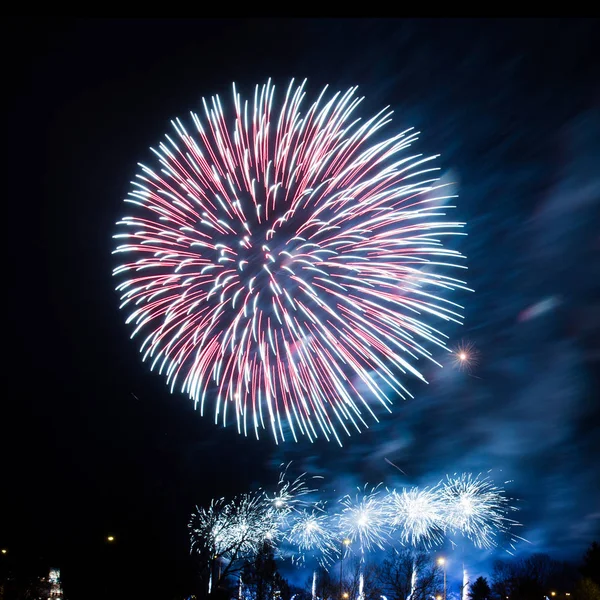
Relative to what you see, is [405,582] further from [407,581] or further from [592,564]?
[592,564]

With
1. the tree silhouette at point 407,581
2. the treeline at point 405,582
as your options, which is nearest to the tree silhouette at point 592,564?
the treeline at point 405,582

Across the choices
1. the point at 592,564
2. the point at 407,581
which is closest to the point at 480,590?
the point at 592,564

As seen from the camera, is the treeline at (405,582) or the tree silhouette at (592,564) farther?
the tree silhouette at (592,564)

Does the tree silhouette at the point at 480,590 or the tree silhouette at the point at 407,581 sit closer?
the tree silhouette at the point at 407,581

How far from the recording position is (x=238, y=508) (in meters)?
38.2

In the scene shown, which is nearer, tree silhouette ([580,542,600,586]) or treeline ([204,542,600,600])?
treeline ([204,542,600,600])

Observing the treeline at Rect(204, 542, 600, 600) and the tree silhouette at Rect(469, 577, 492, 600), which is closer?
the treeline at Rect(204, 542, 600, 600)

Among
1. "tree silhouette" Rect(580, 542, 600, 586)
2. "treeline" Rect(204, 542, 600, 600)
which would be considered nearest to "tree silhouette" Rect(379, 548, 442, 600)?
"treeline" Rect(204, 542, 600, 600)

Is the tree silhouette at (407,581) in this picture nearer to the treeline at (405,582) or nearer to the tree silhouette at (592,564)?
the treeline at (405,582)

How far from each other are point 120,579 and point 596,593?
49562 mm

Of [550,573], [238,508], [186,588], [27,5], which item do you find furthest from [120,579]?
[550,573]

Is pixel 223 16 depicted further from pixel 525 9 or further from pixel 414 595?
pixel 414 595

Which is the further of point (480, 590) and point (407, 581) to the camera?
point (480, 590)

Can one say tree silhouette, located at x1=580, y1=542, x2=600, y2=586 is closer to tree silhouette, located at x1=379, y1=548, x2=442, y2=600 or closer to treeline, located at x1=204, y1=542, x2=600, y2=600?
treeline, located at x1=204, y1=542, x2=600, y2=600
